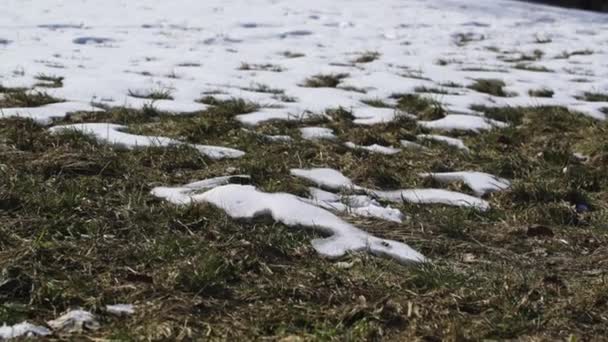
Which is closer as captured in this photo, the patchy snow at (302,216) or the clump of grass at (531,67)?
the patchy snow at (302,216)

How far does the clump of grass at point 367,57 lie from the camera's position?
8.15 meters

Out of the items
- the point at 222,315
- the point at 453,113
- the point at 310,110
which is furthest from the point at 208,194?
the point at 453,113

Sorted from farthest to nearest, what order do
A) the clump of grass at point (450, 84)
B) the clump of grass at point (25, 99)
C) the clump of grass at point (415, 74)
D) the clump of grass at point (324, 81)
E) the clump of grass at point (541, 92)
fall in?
the clump of grass at point (415, 74), the clump of grass at point (450, 84), the clump of grass at point (324, 81), the clump of grass at point (541, 92), the clump of grass at point (25, 99)

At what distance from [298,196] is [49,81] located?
10.4 ft

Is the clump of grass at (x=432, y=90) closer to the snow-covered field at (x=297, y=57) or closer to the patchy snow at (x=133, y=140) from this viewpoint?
the snow-covered field at (x=297, y=57)

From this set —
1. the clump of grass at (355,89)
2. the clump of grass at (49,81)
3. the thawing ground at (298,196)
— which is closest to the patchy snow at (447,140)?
the thawing ground at (298,196)

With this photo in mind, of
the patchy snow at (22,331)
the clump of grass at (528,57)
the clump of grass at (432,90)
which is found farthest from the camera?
the clump of grass at (528,57)

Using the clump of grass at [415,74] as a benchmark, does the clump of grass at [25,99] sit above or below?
above

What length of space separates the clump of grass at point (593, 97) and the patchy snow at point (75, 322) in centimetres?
505

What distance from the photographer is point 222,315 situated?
250 cm

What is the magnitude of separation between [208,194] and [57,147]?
110cm

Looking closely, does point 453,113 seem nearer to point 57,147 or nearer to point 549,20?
point 57,147

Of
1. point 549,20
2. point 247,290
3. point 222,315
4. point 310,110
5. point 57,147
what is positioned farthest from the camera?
point 549,20

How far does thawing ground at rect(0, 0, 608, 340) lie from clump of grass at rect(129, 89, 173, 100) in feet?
0.09
